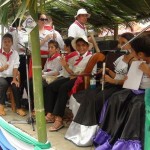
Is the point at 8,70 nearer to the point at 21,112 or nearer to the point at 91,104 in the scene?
the point at 21,112

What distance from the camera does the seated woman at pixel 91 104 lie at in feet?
Answer: 10.5

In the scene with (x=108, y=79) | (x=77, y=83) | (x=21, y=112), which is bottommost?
(x=21, y=112)

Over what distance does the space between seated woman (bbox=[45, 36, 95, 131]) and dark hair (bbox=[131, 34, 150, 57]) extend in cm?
121

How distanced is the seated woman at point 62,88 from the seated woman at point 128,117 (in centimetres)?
97

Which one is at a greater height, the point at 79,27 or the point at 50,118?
the point at 79,27

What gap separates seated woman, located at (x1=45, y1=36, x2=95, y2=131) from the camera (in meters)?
3.96

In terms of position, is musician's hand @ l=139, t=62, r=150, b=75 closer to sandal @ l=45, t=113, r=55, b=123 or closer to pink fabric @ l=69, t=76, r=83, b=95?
pink fabric @ l=69, t=76, r=83, b=95

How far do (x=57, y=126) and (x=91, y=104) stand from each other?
757mm

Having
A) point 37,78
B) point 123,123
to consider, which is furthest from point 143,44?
point 37,78

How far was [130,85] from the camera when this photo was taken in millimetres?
3074

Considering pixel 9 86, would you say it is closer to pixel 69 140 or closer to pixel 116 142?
pixel 69 140

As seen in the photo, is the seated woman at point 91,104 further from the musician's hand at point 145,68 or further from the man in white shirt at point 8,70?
the man in white shirt at point 8,70

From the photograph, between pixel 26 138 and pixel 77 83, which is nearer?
pixel 26 138

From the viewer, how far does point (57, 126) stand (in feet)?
12.5
